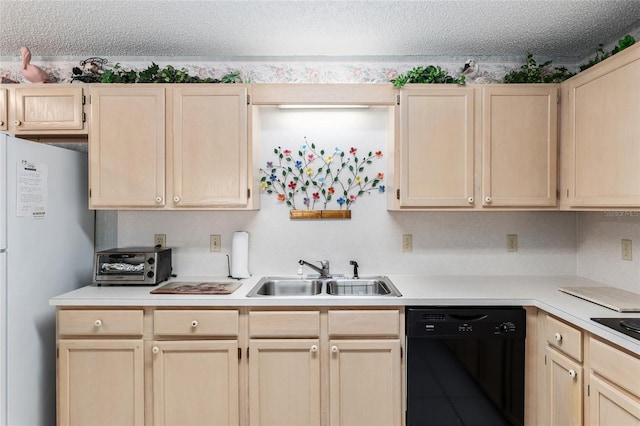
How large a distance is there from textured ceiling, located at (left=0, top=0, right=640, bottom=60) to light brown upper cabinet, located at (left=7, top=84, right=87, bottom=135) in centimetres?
37

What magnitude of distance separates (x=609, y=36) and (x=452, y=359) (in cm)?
224

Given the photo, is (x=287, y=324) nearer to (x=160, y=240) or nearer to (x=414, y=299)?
(x=414, y=299)

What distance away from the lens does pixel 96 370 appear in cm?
190

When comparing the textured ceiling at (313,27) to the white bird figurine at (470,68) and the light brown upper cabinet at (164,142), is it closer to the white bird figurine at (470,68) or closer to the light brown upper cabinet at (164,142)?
the white bird figurine at (470,68)

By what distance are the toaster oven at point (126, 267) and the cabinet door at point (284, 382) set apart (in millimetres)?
817

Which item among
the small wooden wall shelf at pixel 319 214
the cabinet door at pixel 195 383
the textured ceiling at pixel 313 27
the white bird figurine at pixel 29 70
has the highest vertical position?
the textured ceiling at pixel 313 27

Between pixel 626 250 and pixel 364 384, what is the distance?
67.2 inches

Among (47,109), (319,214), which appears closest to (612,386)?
(319,214)

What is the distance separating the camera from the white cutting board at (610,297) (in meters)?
1.68

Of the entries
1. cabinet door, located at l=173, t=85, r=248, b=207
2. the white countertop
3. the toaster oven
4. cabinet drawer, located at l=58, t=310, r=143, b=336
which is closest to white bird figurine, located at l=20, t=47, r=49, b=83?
cabinet door, located at l=173, t=85, r=248, b=207

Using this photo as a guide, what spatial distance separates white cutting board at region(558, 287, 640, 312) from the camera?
1.68 metres

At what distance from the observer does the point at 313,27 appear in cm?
212

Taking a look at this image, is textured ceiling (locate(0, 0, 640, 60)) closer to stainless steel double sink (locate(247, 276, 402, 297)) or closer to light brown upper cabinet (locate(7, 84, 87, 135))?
light brown upper cabinet (locate(7, 84, 87, 135))

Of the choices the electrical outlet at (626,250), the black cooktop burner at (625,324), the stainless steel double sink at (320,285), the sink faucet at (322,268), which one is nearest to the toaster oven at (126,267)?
the stainless steel double sink at (320,285)
